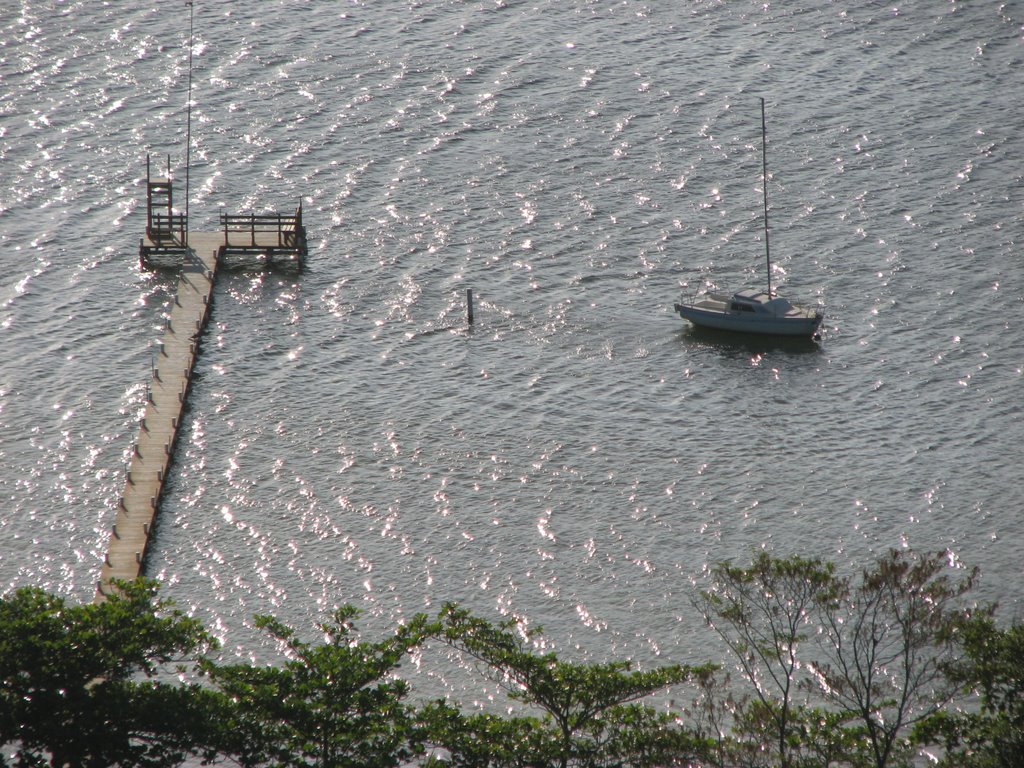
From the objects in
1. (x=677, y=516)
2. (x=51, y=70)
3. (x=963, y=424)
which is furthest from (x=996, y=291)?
(x=51, y=70)

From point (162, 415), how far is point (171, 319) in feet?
38.2

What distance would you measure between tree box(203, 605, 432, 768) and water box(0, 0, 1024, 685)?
51.3 feet

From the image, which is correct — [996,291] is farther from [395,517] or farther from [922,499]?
[395,517]

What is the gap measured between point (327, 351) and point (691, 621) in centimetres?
2930

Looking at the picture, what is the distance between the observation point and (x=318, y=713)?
34531 millimetres

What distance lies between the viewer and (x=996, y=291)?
8056cm

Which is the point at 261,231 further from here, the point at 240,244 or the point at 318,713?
the point at 318,713

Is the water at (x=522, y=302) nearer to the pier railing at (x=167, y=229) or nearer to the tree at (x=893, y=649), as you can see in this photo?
the pier railing at (x=167, y=229)

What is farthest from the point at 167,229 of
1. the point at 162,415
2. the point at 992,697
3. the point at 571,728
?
the point at 992,697

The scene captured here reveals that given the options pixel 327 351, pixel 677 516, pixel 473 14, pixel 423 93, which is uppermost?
pixel 473 14

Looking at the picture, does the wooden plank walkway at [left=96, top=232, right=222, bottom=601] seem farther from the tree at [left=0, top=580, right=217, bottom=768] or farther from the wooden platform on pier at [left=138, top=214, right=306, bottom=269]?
the tree at [left=0, top=580, right=217, bottom=768]

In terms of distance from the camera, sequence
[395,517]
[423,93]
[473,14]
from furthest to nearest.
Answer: [473,14]
[423,93]
[395,517]

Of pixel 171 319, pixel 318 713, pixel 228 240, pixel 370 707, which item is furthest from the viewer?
pixel 228 240

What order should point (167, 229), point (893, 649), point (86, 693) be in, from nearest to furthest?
1. point (86, 693)
2. point (893, 649)
3. point (167, 229)
